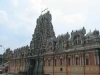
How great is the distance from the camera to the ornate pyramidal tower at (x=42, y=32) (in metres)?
65.4

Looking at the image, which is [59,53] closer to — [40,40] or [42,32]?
[40,40]

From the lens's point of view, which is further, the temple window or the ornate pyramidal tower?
the ornate pyramidal tower

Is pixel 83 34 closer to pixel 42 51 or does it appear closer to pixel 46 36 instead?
pixel 42 51

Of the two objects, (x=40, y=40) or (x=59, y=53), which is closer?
(x=59, y=53)

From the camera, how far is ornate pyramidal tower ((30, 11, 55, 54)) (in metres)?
65.4

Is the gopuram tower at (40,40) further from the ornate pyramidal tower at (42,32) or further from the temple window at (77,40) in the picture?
the temple window at (77,40)

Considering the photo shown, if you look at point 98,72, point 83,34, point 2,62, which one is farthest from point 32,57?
point 2,62

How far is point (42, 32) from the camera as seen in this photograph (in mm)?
67312

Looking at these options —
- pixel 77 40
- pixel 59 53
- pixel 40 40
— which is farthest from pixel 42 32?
pixel 77 40

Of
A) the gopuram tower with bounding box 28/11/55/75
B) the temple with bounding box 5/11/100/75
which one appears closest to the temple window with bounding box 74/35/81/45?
the temple with bounding box 5/11/100/75

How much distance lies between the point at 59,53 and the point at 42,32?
19.9 m

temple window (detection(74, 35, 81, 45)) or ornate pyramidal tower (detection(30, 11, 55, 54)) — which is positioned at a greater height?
ornate pyramidal tower (detection(30, 11, 55, 54))

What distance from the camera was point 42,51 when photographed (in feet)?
195

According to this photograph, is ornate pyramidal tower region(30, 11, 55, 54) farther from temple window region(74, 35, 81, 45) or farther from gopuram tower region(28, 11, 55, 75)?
temple window region(74, 35, 81, 45)
